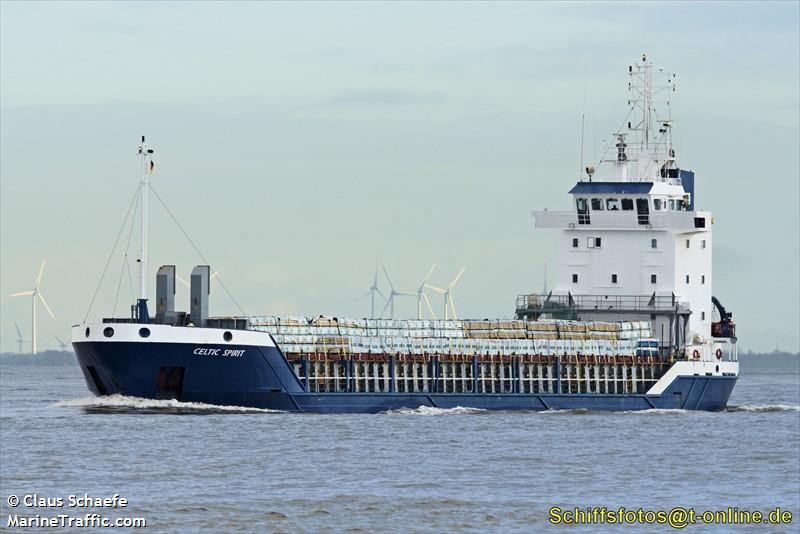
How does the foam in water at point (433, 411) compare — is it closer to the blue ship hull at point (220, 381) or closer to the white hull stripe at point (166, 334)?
the blue ship hull at point (220, 381)

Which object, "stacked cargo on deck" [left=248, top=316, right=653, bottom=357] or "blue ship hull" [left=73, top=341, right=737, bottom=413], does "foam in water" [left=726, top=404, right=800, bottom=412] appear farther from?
"blue ship hull" [left=73, top=341, right=737, bottom=413]

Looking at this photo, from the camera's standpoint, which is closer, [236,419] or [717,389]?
[236,419]

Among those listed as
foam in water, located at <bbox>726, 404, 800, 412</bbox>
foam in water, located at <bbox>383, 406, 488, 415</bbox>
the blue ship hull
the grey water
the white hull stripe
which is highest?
the white hull stripe

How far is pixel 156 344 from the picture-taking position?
70.0 m

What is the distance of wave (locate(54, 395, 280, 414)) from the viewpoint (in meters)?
69.9

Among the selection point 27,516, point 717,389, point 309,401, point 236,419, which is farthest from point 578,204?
point 27,516

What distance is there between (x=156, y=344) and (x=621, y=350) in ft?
73.4

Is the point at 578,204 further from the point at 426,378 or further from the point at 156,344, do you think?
the point at 156,344

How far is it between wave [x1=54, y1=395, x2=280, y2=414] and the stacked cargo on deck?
4615 mm

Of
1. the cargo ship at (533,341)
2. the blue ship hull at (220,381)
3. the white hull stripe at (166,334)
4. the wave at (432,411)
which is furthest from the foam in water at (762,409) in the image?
the white hull stripe at (166,334)

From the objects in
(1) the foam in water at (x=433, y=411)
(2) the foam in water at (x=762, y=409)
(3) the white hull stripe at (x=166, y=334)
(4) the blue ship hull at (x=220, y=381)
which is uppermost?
(3) the white hull stripe at (x=166, y=334)

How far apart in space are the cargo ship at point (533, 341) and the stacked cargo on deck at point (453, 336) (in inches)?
2.5

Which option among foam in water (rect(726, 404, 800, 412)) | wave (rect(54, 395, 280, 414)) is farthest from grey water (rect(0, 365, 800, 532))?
foam in water (rect(726, 404, 800, 412))

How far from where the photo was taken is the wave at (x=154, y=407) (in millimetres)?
69875
